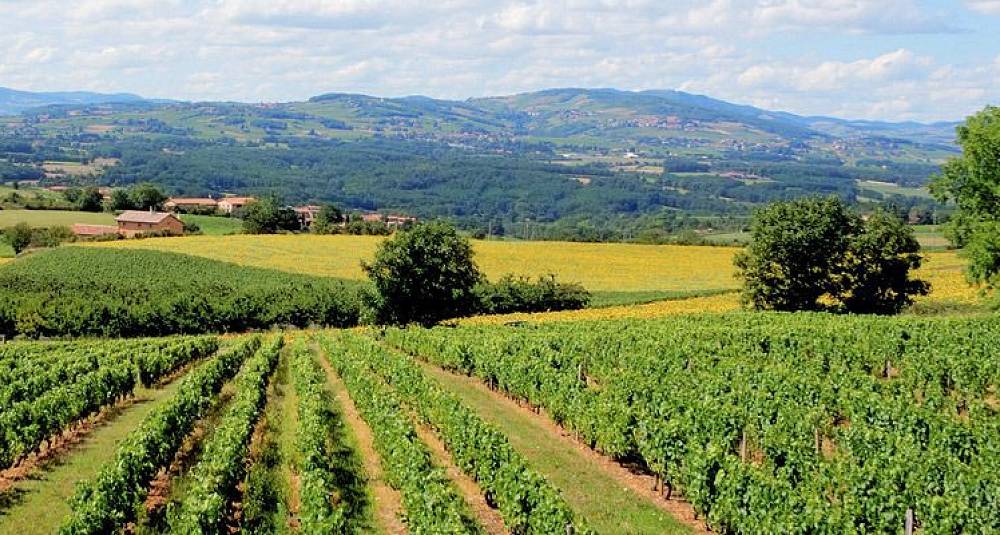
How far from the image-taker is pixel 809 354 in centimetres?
3809

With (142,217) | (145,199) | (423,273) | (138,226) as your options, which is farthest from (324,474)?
(145,199)

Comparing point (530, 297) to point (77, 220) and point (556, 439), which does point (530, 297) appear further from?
point (77, 220)

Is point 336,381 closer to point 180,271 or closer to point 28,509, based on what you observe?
point 28,509

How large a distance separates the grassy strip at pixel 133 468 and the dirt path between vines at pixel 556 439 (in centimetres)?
917

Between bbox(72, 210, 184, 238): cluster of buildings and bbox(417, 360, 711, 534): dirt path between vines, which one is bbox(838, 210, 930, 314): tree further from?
bbox(72, 210, 184, 238): cluster of buildings

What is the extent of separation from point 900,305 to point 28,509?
2094 inches

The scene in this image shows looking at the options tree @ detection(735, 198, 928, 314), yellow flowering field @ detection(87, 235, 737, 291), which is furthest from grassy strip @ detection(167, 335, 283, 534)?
yellow flowering field @ detection(87, 235, 737, 291)

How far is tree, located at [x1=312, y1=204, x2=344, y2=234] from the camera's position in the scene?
117544mm

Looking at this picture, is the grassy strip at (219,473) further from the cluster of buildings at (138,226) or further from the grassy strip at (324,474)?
the cluster of buildings at (138,226)

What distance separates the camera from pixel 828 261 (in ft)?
194

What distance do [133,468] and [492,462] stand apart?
7894 millimetres

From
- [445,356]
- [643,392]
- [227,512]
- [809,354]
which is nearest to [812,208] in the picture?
[809,354]

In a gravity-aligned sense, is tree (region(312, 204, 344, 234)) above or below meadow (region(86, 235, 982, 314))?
below

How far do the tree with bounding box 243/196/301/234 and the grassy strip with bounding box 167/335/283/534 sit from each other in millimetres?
90840
